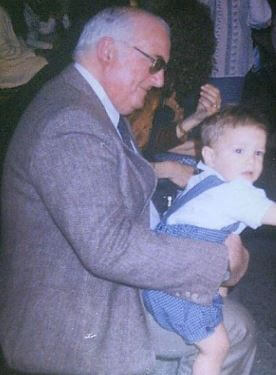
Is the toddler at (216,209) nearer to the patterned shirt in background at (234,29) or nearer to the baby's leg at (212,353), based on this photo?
the baby's leg at (212,353)

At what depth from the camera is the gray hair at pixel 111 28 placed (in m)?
1.63

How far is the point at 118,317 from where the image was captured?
1.47m

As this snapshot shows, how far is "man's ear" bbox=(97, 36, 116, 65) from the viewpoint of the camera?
1599mm

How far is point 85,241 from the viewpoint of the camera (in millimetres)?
1254

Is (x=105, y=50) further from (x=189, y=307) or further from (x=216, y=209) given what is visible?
(x=189, y=307)

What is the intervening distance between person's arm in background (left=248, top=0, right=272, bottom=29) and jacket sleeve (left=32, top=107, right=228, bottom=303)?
353 centimetres

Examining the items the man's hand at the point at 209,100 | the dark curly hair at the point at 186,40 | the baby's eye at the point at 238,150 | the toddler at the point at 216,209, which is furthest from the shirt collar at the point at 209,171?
the dark curly hair at the point at 186,40

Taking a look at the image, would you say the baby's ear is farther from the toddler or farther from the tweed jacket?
the tweed jacket

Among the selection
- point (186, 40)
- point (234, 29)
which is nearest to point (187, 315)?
point (186, 40)

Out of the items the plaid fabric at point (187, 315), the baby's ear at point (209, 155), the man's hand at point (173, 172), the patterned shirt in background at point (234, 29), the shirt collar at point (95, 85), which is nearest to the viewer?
the shirt collar at point (95, 85)

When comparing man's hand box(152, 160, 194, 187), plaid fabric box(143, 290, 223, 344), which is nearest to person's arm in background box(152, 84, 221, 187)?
man's hand box(152, 160, 194, 187)

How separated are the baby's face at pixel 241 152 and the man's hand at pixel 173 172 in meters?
0.62

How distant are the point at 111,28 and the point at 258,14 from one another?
3192 mm

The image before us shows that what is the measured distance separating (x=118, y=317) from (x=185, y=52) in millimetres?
1754
